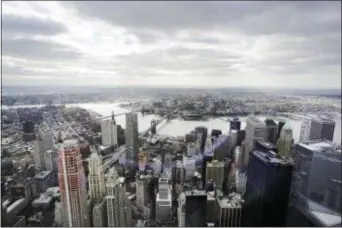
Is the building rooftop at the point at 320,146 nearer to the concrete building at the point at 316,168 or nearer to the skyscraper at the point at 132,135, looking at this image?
the concrete building at the point at 316,168

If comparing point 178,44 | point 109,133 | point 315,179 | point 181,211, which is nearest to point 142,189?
point 181,211

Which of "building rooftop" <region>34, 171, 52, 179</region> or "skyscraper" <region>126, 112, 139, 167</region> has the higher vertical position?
"skyscraper" <region>126, 112, 139, 167</region>

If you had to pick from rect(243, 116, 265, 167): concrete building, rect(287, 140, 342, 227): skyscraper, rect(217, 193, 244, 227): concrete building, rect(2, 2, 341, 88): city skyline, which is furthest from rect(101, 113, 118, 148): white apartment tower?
rect(287, 140, 342, 227): skyscraper

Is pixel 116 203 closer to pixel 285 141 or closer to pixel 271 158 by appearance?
pixel 271 158

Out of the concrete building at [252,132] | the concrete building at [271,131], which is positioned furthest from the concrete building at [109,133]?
the concrete building at [271,131]

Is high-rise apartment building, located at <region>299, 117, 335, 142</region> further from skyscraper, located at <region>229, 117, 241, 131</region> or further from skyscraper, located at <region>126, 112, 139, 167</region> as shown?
skyscraper, located at <region>126, 112, 139, 167</region>

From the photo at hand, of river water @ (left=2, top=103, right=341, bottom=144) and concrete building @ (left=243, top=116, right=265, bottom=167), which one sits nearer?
river water @ (left=2, top=103, right=341, bottom=144)
